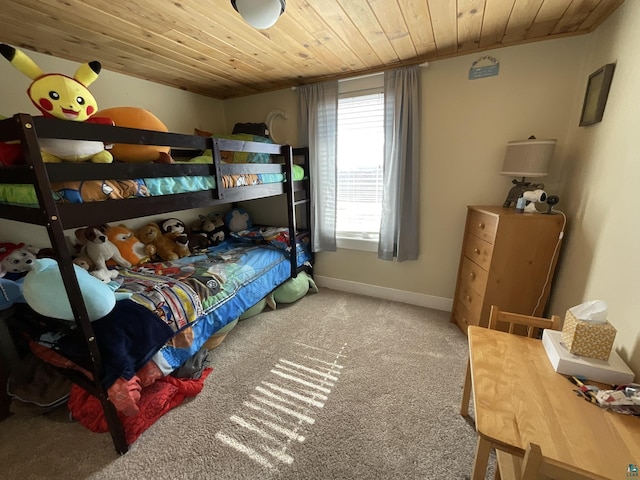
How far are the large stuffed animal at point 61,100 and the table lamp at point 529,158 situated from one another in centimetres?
240

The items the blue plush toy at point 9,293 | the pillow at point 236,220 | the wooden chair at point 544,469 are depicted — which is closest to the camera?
the wooden chair at point 544,469

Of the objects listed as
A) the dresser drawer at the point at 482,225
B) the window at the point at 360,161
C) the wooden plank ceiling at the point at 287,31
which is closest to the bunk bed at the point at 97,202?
the wooden plank ceiling at the point at 287,31

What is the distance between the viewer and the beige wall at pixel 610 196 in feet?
3.71

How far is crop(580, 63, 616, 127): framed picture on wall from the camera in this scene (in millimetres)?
1427

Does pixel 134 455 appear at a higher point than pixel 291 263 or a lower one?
lower

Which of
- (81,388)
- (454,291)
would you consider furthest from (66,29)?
(454,291)

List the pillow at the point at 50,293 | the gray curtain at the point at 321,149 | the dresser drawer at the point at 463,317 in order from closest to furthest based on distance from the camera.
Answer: the pillow at the point at 50,293 < the dresser drawer at the point at 463,317 < the gray curtain at the point at 321,149

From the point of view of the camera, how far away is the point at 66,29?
Result: 1.50 m

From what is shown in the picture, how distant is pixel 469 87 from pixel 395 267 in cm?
166

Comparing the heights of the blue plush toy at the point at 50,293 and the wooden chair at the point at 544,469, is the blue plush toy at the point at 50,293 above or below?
above

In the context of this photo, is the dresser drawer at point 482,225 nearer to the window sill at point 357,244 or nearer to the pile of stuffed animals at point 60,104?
the window sill at point 357,244

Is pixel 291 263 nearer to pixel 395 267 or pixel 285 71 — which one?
pixel 395 267

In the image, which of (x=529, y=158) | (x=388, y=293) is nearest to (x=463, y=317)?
(x=388, y=293)

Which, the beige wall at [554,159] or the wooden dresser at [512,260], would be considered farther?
the wooden dresser at [512,260]
